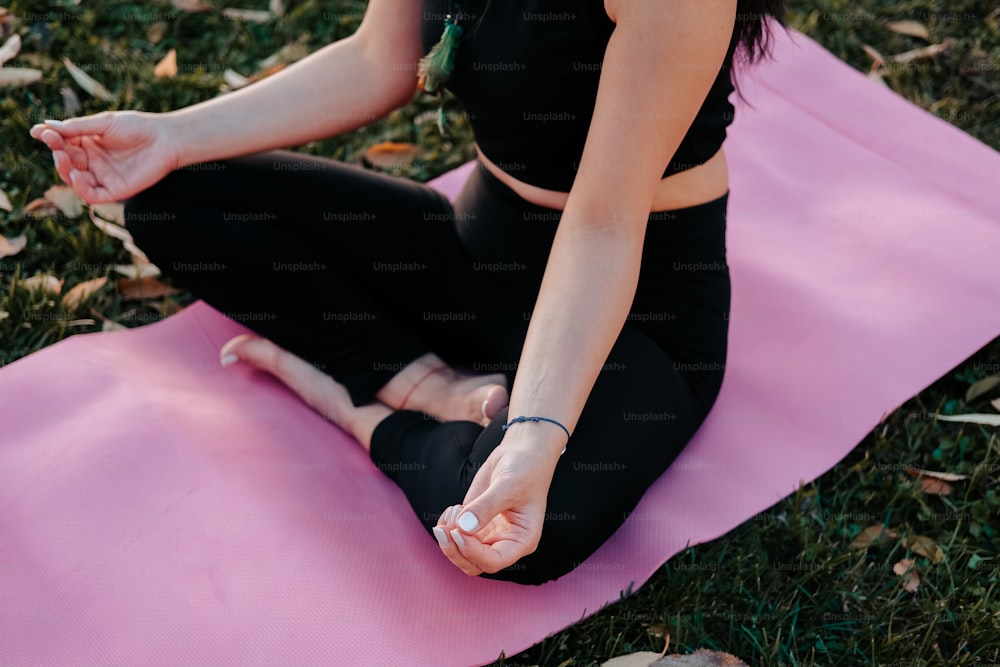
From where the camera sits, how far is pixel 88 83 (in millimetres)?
2570

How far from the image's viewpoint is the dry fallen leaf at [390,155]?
2.55 metres

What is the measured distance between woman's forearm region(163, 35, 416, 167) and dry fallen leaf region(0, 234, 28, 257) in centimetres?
58

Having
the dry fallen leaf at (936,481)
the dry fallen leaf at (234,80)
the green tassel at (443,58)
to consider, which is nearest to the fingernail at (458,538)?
the green tassel at (443,58)

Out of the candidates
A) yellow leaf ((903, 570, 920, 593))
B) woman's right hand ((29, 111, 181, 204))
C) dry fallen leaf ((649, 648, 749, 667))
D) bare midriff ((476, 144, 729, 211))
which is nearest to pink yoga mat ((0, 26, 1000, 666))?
dry fallen leaf ((649, 648, 749, 667))

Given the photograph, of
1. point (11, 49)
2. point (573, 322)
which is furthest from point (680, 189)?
point (11, 49)

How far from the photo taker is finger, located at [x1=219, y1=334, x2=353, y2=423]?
6.13 feet

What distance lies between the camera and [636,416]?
64.0 inches

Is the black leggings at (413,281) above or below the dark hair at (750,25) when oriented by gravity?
below

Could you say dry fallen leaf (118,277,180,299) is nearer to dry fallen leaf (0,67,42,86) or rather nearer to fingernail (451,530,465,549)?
dry fallen leaf (0,67,42,86)

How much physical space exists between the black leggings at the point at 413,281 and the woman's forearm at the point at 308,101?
0.05 meters

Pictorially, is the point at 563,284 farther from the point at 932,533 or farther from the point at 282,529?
the point at 932,533

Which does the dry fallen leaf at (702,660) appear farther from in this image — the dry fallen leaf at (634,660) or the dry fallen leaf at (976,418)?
the dry fallen leaf at (976,418)

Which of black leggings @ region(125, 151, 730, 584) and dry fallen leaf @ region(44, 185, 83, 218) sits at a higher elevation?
black leggings @ region(125, 151, 730, 584)

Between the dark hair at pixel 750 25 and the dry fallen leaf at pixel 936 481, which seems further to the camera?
the dry fallen leaf at pixel 936 481
